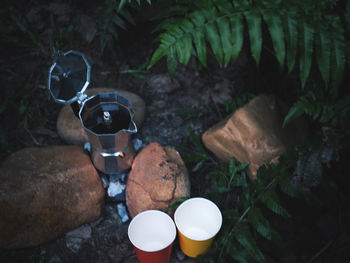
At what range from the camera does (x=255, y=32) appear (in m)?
1.45

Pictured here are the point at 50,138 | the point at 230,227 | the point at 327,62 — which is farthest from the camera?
the point at 50,138

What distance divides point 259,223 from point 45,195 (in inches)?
49.3

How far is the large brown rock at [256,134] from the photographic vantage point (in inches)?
71.8

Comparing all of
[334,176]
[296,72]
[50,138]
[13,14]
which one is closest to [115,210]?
[50,138]

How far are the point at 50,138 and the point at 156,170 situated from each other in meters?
0.93

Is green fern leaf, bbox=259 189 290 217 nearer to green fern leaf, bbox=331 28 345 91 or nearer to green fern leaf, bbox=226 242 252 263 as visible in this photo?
green fern leaf, bbox=226 242 252 263

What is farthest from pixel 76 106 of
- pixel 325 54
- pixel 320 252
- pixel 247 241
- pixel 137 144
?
pixel 320 252

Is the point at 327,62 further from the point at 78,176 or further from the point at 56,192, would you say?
the point at 56,192

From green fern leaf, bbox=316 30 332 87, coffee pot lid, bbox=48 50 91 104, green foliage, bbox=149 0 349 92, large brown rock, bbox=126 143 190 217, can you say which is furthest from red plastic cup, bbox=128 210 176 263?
green fern leaf, bbox=316 30 332 87

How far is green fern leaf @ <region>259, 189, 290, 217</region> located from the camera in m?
1.49

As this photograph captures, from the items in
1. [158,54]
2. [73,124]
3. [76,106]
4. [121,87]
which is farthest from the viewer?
[121,87]

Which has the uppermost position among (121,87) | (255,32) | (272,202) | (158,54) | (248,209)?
(255,32)

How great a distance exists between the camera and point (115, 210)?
1897 mm

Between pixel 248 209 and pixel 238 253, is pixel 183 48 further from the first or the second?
pixel 238 253
